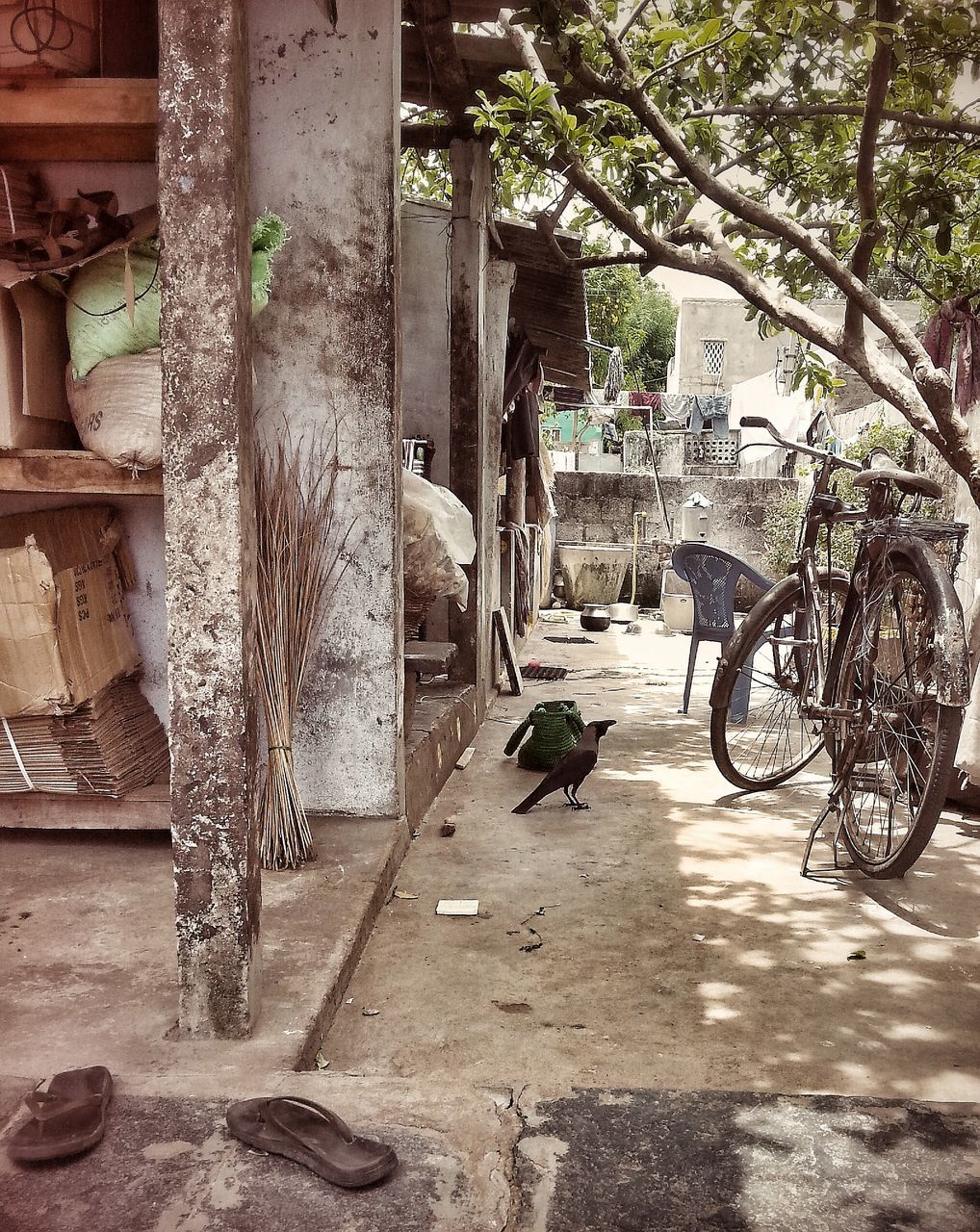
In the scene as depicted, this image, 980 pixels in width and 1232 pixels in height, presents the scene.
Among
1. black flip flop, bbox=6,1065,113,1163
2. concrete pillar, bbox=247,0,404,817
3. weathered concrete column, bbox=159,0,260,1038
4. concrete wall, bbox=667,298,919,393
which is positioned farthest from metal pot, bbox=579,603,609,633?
concrete wall, bbox=667,298,919,393

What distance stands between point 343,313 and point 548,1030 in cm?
253

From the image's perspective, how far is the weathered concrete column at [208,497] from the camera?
2.09 meters

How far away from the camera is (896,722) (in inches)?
148

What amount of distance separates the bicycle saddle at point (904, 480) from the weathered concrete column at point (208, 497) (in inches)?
96.1

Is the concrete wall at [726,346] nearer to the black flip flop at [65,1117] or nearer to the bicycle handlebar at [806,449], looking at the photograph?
the bicycle handlebar at [806,449]

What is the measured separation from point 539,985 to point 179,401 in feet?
6.11

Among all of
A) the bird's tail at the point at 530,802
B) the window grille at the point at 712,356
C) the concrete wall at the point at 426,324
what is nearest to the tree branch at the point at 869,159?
the bird's tail at the point at 530,802

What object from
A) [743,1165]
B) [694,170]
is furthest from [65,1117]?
[694,170]

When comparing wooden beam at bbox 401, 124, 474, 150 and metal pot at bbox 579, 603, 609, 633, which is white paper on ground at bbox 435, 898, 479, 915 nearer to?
wooden beam at bbox 401, 124, 474, 150

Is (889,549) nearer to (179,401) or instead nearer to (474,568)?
(179,401)

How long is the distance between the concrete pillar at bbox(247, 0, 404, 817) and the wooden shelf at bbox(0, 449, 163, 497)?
832mm

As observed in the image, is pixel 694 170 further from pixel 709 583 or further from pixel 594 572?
pixel 594 572

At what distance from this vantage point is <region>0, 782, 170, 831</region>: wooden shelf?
352 cm

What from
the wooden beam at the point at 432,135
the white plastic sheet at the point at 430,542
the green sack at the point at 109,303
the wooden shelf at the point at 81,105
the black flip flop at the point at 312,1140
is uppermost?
the wooden beam at the point at 432,135
